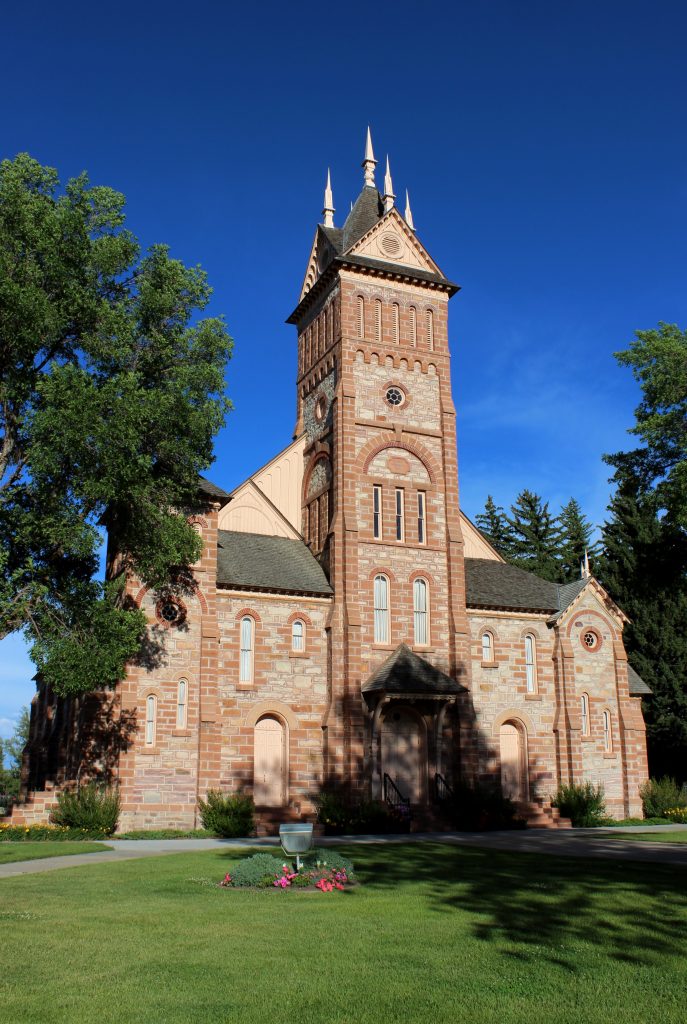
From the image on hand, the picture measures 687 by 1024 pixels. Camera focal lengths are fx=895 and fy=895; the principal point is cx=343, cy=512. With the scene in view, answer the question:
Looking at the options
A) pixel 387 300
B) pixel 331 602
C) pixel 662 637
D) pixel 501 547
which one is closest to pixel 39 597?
pixel 331 602

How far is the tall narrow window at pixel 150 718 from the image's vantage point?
27.6 metres

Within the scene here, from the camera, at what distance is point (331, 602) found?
3172cm

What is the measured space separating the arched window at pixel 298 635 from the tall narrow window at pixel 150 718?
5361mm

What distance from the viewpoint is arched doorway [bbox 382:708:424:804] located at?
31.1m

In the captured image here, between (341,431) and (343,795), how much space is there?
42.6 feet

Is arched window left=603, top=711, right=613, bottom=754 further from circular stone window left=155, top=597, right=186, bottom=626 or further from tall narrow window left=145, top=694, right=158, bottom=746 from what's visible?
tall narrow window left=145, top=694, right=158, bottom=746

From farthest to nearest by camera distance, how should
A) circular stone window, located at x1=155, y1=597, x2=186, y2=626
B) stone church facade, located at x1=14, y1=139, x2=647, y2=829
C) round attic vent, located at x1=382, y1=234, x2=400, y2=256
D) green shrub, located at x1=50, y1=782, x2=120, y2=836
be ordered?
round attic vent, located at x1=382, y1=234, x2=400, y2=256 < circular stone window, located at x1=155, y1=597, x2=186, y2=626 < stone church facade, located at x1=14, y1=139, x2=647, y2=829 < green shrub, located at x1=50, y1=782, x2=120, y2=836

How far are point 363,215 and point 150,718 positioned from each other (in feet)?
75.8

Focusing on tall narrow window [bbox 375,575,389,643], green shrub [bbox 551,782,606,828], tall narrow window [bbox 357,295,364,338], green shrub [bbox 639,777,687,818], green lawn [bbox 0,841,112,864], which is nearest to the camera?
green lawn [bbox 0,841,112,864]

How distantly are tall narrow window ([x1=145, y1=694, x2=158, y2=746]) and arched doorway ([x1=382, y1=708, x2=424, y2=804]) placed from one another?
8144 millimetres

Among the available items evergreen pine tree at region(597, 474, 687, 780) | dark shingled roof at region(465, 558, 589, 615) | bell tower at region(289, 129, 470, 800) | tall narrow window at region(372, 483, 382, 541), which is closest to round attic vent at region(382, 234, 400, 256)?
bell tower at region(289, 129, 470, 800)

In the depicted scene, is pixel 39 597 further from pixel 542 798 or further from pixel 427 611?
pixel 542 798

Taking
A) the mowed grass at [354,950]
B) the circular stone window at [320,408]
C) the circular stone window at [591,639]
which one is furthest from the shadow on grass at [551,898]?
the circular stone window at [320,408]

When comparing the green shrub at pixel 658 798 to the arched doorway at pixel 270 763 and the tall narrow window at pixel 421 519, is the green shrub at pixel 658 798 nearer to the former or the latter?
the tall narrow window at pixel 421 519
